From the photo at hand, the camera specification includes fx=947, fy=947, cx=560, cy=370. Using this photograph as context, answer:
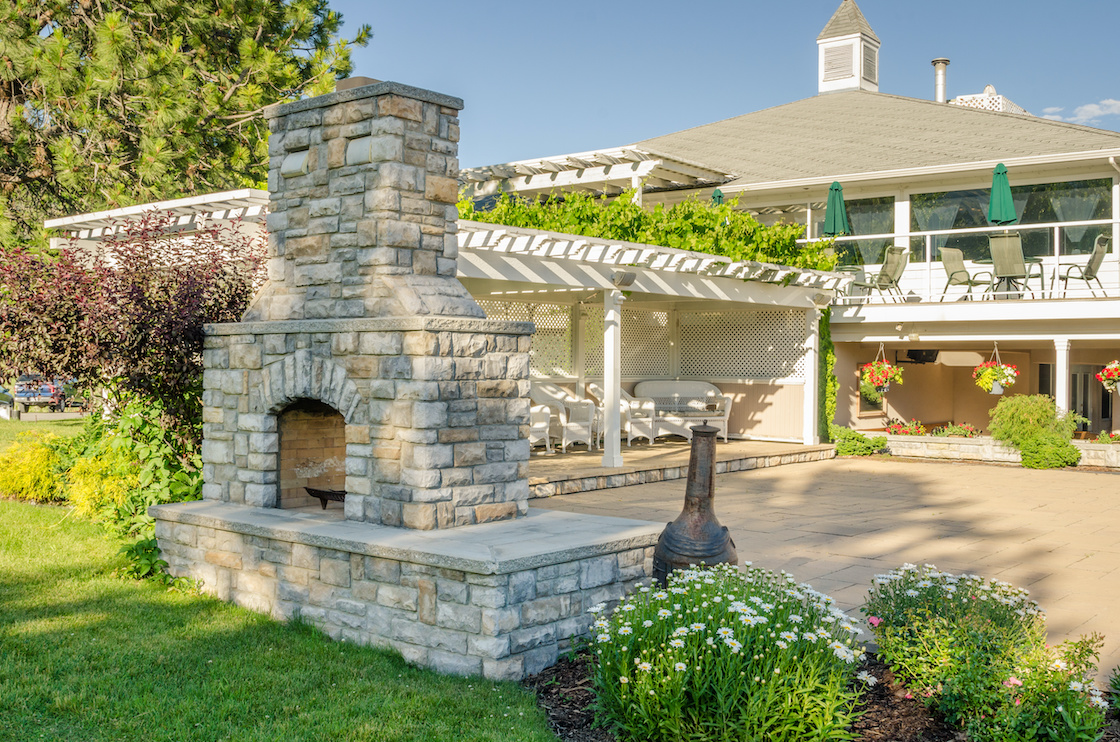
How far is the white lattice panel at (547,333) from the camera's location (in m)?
12.6

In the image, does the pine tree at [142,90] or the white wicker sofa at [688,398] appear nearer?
the pine tree at [142,90]

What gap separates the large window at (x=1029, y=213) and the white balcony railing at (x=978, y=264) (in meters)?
0.02

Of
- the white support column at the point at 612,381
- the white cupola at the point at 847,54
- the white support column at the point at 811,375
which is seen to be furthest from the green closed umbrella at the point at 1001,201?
the white cupola at the point at 847,54

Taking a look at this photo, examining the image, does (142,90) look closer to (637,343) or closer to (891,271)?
(637,343)

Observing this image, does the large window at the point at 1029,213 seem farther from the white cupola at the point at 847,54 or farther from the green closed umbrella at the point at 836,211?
the white cupola at the point at 847,54

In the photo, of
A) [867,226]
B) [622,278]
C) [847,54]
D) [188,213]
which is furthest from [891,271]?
[188,213]

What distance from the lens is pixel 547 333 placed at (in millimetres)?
12945

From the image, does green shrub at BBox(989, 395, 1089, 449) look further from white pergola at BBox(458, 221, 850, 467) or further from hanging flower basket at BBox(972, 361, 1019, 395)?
white pergola at BBox(458, 221, 850, 467)

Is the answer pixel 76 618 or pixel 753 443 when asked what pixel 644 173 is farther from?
pixel 76 618

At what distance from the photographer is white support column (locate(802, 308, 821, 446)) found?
45.9 ft

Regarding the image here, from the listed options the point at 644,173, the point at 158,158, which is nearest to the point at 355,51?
the point at 158,158

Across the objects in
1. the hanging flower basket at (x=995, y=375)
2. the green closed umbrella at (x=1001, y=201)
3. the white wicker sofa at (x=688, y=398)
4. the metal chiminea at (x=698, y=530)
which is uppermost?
the green closed umbrella at (x=1001, y=201)

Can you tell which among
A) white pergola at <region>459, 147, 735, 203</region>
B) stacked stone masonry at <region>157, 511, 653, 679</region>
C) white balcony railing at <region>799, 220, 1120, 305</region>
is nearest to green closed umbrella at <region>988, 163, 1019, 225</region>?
white balcony railing at <region>799, 220, 1120, 305</region>

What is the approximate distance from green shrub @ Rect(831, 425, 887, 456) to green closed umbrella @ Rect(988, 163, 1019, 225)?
3.57 m
